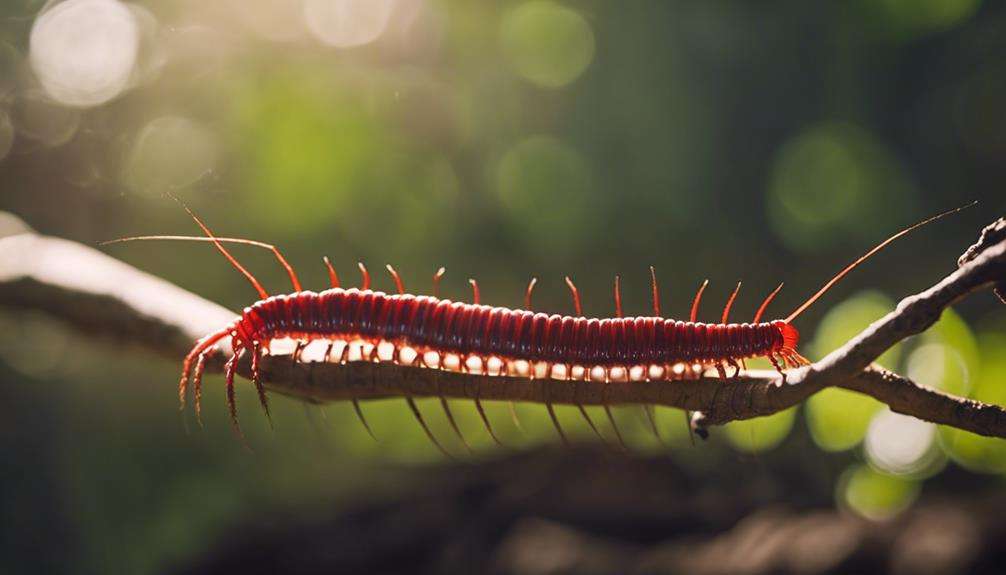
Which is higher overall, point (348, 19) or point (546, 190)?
→ point (348, 19)

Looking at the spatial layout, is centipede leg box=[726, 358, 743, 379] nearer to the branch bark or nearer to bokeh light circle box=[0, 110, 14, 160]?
the branch bark

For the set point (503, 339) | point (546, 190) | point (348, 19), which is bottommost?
point (503, 339)

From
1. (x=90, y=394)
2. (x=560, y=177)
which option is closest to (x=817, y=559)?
(x=560, y=177)

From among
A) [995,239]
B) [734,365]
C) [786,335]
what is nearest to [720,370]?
[734,365]

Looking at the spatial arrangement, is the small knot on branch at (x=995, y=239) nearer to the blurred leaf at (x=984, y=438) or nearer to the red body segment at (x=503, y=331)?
the red body segment at (x=503, y=331)

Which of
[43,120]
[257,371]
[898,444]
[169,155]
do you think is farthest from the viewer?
[43,120]

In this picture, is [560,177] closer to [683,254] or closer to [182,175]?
[683,254]

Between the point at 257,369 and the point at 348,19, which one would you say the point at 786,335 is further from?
the point at 348,19

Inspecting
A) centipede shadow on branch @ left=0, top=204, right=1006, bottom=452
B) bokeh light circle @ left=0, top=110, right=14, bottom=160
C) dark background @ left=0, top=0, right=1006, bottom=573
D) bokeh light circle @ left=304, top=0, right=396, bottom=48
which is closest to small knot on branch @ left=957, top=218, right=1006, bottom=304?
centipede shadow on branch @ left=0, top=204, right=1006, bottom=452

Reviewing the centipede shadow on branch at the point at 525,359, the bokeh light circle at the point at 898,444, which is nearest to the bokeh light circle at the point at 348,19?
the centipede shadow on branch at the point at 525,359
